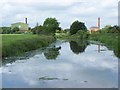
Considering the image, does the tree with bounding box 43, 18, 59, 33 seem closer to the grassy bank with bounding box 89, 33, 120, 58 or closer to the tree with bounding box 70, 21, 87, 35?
the tree with bounding box 70, 21, 87, 35

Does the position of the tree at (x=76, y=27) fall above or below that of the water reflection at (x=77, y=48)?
above

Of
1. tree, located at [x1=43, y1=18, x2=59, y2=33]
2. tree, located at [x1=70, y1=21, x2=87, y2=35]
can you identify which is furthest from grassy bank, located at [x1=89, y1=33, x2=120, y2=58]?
tree, located at [x1=70, y1=21, x2=87, y2=35]

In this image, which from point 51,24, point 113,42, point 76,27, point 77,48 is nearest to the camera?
point 113,42

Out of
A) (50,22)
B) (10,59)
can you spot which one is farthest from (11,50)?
(50,22)

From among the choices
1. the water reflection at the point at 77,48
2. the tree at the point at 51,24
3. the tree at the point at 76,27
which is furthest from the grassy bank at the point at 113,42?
the tree at the point at 76,27

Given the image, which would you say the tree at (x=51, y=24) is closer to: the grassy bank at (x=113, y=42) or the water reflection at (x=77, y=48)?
the grassy bank at (x=113, y=42)

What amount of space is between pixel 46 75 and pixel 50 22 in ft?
225

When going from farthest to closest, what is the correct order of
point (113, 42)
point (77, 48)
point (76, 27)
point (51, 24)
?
point (76, 27), point (51, 24), point (77, 48), point (113, 42)

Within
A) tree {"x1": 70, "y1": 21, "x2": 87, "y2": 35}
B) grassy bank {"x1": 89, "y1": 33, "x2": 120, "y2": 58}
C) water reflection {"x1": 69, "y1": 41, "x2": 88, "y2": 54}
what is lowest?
water reflection {"x1": 69, "y1": 41, "x2": 88, "y2": 54}

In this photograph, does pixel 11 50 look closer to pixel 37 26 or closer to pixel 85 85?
pixel 85 85

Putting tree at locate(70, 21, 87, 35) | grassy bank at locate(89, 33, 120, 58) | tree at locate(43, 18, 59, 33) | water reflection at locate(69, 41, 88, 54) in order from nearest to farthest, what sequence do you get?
1. grassy bank at locate(89, 33, 120, 58)
2. water reflection at locate(69, 41, 88, 54)
3. tree at locate(43, 18, 59, 33)
4. tree at locate(70, 21, 87, 35)

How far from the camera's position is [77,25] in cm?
8344

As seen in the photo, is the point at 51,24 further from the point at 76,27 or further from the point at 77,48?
the point at 77,48

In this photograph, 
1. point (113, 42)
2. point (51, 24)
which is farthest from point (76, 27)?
point (113, 42)
